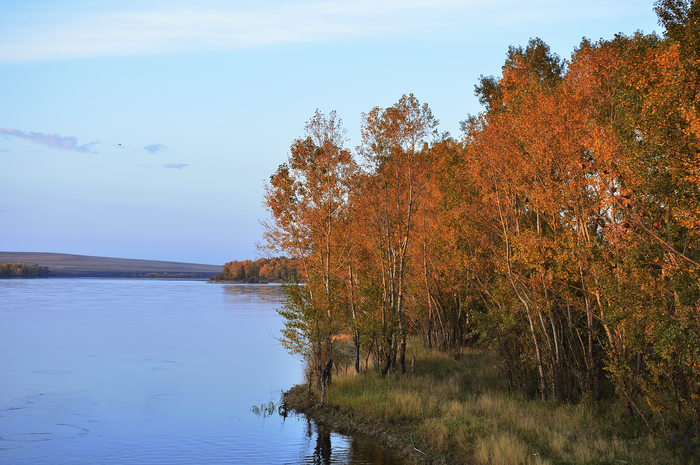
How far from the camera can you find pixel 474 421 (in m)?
19.9

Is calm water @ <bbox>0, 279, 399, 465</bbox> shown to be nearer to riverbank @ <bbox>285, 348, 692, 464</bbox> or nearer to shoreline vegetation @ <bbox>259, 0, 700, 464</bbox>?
riverbank @ <bbox>285, 348, 692, 464</bbox>

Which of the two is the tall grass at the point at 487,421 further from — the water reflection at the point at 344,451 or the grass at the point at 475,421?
the water reflection at the point at 344,451

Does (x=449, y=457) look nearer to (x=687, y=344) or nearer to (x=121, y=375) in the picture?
(x=687, y=344)

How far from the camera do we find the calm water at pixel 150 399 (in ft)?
67.7

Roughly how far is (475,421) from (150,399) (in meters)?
18.8

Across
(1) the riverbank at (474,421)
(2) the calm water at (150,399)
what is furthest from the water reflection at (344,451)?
(1) the riverbank at (474,421)

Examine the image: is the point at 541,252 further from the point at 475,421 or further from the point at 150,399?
the point at 150,399

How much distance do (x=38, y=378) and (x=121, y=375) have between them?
4883mm

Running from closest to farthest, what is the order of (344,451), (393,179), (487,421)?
1. (487,421)
2. (344,451)
3. (393,179)

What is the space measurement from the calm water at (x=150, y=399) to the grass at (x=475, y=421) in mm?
1513

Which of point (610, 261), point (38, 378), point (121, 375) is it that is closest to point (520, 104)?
point (610, 261)

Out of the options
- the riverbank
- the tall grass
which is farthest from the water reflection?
the tall grass

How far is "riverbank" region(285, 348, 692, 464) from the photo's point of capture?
16172mm

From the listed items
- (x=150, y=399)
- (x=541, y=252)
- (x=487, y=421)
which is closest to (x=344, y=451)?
(x=487, y=421)
